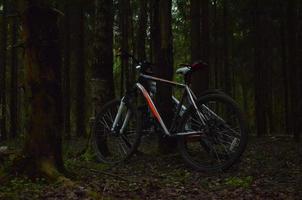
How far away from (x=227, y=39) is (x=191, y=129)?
16265 millimetres

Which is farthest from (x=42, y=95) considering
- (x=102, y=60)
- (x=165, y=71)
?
(x=102, y=60)

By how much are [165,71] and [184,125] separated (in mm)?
1512

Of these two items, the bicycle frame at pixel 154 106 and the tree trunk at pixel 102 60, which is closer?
the bicycle frame at pixel 154 106

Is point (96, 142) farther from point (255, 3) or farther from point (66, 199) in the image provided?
point (255, 3)

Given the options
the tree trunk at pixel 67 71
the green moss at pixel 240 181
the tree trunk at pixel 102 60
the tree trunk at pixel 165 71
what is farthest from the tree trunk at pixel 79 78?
the green moss at pixel 240 181

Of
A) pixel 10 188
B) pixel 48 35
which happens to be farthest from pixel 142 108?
pixel 10 188

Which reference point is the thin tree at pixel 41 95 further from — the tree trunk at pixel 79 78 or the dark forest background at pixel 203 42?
the tree trunk at pixel 79 78

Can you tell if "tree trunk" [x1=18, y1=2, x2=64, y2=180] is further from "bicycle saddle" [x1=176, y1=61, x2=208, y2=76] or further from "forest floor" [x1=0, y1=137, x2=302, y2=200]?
"bicycle saddle" [x1=176, y1=61, x2=208, y2=76]

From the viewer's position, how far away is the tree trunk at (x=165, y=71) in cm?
837

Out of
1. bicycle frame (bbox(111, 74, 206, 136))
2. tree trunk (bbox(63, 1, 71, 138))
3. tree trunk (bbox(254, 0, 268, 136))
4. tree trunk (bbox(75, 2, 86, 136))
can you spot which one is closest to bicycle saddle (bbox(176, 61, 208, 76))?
bicycle frame (bbox(111, 74, 206, 136))

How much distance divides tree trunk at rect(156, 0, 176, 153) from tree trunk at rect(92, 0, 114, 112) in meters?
1.27

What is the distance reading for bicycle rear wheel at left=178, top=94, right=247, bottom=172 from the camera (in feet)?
22.4

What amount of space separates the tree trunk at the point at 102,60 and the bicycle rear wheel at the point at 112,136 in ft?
2.35

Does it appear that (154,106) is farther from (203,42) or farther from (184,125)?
(203,42)
